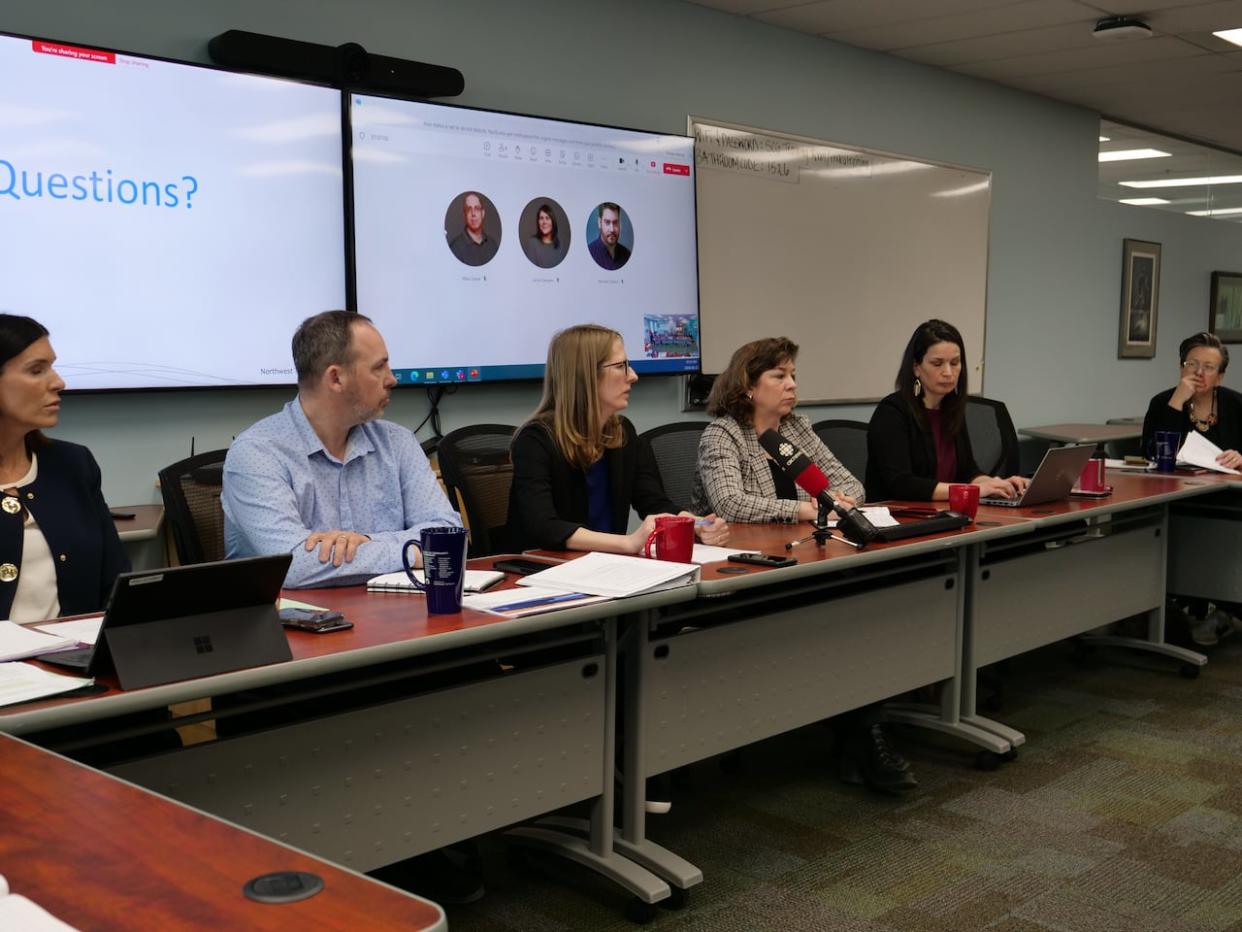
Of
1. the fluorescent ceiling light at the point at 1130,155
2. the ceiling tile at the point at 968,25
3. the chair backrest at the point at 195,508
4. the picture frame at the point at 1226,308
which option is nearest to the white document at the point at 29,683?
the chair backrest at the point at 195,508

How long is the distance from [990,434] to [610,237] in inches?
61.6

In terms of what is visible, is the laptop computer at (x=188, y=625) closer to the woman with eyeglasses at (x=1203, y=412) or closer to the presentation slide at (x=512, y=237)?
the presentation slide at (x=512, y=237)

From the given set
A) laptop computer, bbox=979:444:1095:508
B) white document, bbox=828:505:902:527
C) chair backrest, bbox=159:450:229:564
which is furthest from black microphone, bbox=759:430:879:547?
chair backrest, bbox=159:450:229:564

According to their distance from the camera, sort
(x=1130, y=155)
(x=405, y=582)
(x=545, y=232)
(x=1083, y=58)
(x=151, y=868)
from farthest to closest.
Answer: (x=1130, y=155)
(x=1083, y=58)
(x=545, y=232)
(x=405, y=582)
(x=151, y=868)

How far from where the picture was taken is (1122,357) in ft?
24.8

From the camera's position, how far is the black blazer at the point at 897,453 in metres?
3.74

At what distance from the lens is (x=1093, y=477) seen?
3779 mm

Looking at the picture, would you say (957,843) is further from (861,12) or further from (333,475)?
(861,12)

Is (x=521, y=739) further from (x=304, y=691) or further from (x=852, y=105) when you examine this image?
(x=852, y=105)

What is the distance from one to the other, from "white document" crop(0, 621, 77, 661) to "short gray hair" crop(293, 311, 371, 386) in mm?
856

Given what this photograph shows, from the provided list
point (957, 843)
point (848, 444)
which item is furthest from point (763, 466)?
point (957, 843)

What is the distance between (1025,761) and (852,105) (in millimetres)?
3319

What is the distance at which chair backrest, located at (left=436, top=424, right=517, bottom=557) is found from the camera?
2.97 metres

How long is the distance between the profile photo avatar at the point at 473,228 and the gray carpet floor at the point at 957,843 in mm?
1868
